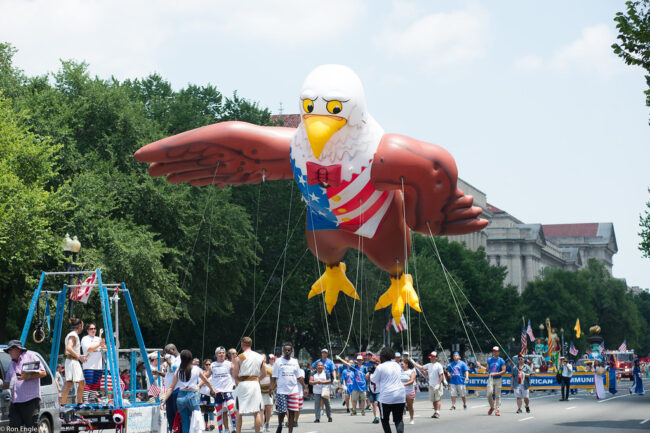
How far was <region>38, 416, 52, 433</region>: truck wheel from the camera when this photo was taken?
42.9ft

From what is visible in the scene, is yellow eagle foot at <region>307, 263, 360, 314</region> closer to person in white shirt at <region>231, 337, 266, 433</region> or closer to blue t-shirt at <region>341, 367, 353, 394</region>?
person in white shirt at <region>231, 337, 266, 433</region>

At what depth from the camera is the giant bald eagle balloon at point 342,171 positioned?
1548 centimetres

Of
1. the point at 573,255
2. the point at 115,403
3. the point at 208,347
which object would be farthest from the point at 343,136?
the point at 573,255

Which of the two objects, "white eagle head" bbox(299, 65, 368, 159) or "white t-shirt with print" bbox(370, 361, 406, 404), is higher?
"white eagle head" bbox(299, 65, 368, 159)

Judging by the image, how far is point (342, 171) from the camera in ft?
51.0

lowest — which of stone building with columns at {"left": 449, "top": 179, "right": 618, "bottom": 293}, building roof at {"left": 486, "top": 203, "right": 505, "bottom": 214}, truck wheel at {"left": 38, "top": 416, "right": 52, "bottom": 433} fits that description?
truck wheel at {"left": 38, "top": 416, "right": 52, "bottom": 433}

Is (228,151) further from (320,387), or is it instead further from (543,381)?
(543,381)

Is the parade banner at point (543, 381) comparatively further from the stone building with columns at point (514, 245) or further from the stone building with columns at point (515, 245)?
the stone building with columns at point (515, 245)

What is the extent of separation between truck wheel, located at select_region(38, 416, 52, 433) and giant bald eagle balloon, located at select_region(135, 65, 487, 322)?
5753 millimetres

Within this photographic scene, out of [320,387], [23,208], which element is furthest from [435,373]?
[23,208]

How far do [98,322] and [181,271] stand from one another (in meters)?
5.24

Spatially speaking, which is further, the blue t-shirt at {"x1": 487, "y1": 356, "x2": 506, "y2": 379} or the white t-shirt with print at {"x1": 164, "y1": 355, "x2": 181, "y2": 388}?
the blue t-shirt at {"x1": 487, "y1": 356, "x2": 506, "y2": 379}

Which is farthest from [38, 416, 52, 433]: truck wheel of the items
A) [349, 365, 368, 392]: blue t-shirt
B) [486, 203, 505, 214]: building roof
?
[486, 203, 505, 214]: building roof

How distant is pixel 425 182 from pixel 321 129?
218 centimetres
